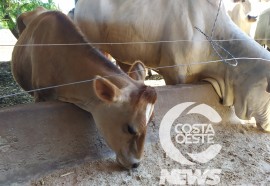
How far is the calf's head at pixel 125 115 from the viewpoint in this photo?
2.00 m

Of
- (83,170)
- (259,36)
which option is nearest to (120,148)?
(83,170)

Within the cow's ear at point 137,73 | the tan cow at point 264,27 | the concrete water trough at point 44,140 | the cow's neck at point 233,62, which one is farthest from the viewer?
the tan cow at point 264,27

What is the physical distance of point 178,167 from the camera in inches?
95.3

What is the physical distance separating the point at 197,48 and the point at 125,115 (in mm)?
1229

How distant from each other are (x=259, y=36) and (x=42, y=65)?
13.3 ft

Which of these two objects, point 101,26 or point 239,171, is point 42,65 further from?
point 239,171

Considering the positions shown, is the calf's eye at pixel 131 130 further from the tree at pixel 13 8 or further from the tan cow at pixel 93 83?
the tree at pixel 13 8

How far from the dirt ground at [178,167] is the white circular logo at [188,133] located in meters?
0.05

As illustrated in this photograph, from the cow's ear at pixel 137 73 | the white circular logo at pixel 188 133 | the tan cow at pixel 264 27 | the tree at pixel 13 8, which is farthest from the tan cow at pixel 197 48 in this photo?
the tan cow at pixel 264 27

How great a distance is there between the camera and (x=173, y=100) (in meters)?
2.82

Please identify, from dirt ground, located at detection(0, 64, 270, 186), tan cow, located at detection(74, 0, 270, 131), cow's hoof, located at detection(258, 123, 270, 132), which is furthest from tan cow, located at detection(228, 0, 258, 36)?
dirt ground, located at detection(0, 64, 270, 186)

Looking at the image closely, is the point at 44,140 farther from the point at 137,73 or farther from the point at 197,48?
the point at 197,48

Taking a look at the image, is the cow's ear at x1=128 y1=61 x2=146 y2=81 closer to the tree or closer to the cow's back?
the cow's back

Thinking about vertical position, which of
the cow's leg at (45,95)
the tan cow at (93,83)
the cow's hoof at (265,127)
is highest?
the tan cow at (93,83)
